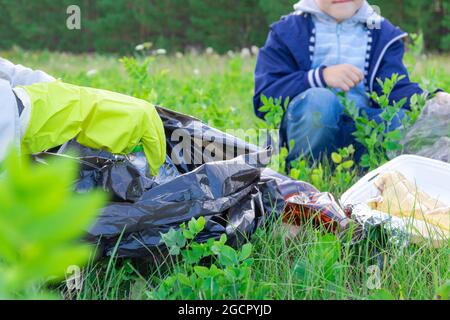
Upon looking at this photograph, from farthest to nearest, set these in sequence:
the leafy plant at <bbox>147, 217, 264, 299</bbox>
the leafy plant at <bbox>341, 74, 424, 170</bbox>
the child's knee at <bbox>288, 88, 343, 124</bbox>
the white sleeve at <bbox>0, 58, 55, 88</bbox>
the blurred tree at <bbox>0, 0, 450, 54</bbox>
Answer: the blurred tree at <bbox>0, 0, 450, 54</bbox> → the child's knee at <bbox>288, 88, 343, 124</bbox> → the leafy plant at <bbox>341, 74, 424, 170</bbox> → the white sleeve at <bbox>0, 58, 55, 88</bbox> → the leafy plant at <bbox>147, 217, 264, 299</bbox>

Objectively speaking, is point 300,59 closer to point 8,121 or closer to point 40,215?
point 8,121

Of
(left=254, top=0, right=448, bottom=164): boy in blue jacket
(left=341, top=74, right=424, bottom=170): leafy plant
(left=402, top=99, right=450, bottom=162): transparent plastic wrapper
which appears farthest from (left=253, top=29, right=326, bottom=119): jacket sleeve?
(left=402, top=99, right=450, bottom=162): transparent plastic wrapper

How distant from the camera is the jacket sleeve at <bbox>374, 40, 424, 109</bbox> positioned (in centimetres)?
240

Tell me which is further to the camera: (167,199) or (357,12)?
(357,12)

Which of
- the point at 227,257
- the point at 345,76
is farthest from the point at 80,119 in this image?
the point at 345,76

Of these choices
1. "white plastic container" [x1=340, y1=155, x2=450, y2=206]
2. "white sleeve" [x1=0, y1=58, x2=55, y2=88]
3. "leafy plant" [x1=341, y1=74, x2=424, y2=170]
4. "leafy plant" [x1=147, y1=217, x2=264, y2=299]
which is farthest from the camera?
"leafy plant" [x1=341, y1=74, x2=424, y2=170]

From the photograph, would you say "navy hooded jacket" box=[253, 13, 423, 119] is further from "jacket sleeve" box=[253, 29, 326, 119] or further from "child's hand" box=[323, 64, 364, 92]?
"child's hand" box=[323, 64, 364, 92]

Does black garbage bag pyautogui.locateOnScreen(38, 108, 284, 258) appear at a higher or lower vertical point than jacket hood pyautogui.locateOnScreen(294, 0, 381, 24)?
lower

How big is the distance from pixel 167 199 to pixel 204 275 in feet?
0.74

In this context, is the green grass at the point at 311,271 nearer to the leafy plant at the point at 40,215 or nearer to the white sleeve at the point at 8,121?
the white sleeve at the point at 8,121

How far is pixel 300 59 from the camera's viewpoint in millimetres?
2498

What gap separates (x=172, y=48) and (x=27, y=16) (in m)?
3.04

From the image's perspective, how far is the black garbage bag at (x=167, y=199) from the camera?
1.28 metres

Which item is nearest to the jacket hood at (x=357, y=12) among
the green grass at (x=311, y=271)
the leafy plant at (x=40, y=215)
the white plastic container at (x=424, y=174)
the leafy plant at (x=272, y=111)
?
the leafy plant at (x=272, y=111)
